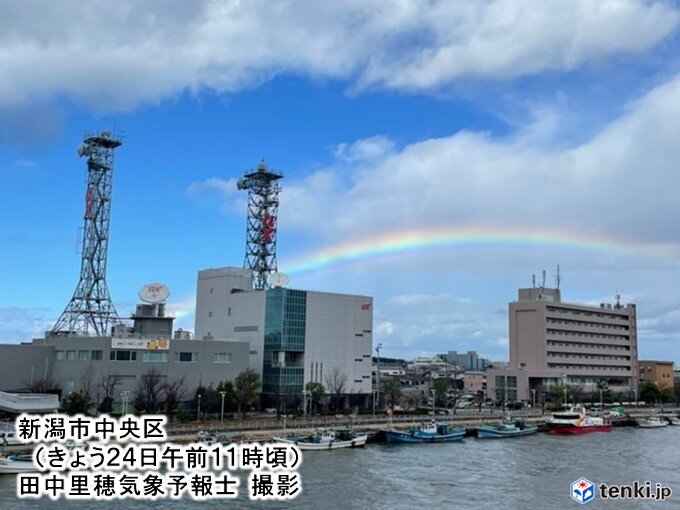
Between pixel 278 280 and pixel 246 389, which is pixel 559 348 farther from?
pixel 246 389

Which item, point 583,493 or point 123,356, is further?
point 123,356

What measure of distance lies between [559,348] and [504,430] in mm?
43814

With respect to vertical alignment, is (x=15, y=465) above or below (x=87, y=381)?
below

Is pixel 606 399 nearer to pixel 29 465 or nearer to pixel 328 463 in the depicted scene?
pixel 328 463

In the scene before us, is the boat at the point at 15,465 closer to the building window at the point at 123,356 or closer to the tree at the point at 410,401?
the building window at the point at 123,356

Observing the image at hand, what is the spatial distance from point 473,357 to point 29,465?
6579 inches

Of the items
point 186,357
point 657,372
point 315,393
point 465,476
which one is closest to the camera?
point 465,476

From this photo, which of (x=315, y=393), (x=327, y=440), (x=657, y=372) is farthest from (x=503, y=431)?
(x=657, y=372)

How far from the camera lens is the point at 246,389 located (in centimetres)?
5872

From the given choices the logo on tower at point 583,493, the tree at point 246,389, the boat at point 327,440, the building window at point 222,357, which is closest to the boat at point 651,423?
the boat at point 327,440

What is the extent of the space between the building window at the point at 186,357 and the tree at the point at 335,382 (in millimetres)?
15982

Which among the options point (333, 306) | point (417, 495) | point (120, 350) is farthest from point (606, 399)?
point (417, 495)

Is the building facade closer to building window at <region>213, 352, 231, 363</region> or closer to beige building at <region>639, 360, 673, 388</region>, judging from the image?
building window at <region>213, 352, 231, 363</region>

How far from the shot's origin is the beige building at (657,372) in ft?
384
